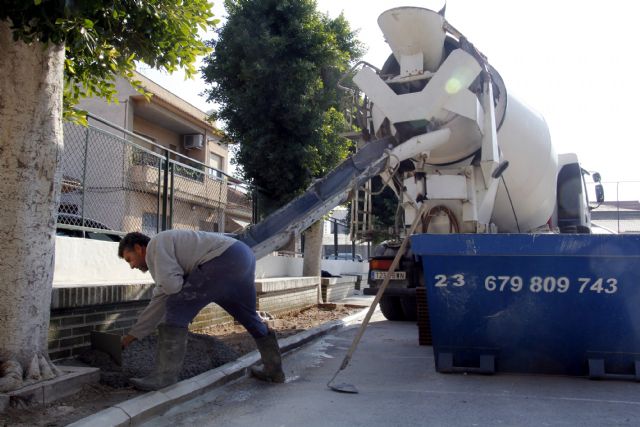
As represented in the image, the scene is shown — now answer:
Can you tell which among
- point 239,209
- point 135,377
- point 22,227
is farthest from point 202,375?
point 239,209

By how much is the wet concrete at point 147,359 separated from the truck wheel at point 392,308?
14.4 ft

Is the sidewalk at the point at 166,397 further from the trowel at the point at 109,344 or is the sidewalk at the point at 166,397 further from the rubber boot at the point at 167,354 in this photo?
the trowel at the point at 109,344

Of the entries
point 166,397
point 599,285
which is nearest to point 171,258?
point 166,397

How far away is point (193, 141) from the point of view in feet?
77.7

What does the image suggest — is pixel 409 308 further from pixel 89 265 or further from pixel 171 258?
pixel 171 258

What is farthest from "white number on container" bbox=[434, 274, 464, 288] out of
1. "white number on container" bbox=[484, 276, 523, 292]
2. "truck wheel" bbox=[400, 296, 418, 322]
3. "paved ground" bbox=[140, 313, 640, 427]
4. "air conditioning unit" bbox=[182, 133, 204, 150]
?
"air conditioning unit" bbox=[182, 133, 204, 150]

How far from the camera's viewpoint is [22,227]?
13.3 ft

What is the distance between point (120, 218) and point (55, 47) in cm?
353

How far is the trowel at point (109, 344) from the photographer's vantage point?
4.89 m

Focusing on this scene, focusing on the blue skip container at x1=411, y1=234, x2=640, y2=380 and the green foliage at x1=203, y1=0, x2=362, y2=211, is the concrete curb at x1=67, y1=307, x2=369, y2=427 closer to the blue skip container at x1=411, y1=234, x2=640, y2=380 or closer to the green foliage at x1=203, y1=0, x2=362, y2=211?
the blue skip container at x1=411, y1=234, x2=640, y2=380

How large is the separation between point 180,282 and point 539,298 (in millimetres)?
2862

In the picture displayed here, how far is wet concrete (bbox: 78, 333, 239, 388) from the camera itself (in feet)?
15.7

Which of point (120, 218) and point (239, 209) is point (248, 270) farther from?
point (239, 209)

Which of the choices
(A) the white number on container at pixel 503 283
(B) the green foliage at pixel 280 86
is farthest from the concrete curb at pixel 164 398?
(B) the green foliage at pixel 280 86
